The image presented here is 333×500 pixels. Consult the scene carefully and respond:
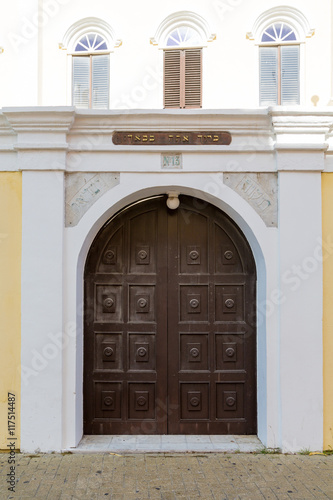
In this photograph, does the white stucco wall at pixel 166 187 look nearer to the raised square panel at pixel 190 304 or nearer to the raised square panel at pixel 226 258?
the raised square panel at pixel 226 258

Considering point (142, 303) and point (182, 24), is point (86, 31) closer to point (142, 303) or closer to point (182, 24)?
point (182, 24)

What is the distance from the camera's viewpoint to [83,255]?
5.66m

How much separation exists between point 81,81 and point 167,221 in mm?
2290

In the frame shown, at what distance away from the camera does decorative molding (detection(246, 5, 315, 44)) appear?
6.07m

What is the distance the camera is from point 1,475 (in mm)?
4773

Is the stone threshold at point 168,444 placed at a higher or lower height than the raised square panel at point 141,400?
lower

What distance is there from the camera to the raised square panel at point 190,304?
19.4ft

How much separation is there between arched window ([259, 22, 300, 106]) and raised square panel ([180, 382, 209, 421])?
3.89 m

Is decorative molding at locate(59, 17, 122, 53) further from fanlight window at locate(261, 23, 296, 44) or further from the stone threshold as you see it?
the stone threshold

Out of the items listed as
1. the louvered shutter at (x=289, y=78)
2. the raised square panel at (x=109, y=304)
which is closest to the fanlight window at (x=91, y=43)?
the louvered shutter at (x=289, y=78)

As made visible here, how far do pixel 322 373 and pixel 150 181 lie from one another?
3.07 metres

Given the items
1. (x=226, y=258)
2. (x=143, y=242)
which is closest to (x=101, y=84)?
(x=143, y=242)

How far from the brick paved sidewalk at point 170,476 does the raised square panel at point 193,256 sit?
2302 mm

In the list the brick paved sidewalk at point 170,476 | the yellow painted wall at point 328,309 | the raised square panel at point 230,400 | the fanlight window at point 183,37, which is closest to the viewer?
the brick paved sidewalk at point 170,476
